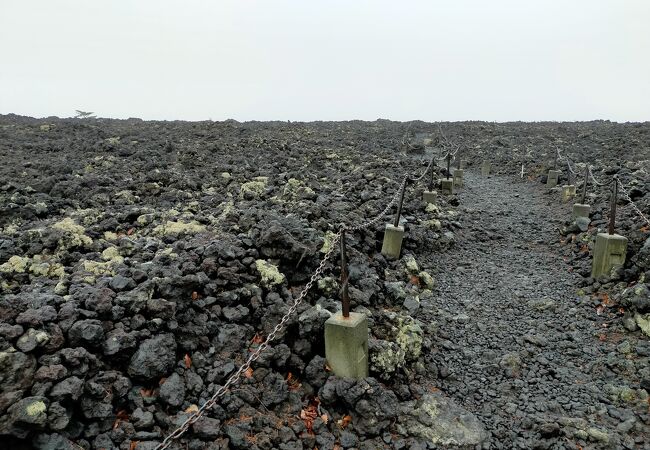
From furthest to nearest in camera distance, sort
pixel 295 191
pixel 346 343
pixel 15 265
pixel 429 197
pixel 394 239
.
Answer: pixel 429 197 → pixel 295 191 → pixel 394 239 → pixel 15 265 → pixel 346 343

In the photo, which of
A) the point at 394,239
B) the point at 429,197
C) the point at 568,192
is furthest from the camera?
the point at 568,192

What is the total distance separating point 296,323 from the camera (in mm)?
4820

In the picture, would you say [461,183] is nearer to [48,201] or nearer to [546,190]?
[546,190]

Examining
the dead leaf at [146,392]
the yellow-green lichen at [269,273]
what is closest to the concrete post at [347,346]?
the yellow-green lichen at [269,273]

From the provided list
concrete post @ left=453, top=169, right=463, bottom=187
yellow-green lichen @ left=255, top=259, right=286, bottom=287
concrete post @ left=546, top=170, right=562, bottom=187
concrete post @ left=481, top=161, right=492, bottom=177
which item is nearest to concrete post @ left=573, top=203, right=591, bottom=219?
concrete post @ left=546, top=170, right=562, bottom=187

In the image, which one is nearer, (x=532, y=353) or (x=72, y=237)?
(x=532, y=353)

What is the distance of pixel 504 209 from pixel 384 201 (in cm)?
410

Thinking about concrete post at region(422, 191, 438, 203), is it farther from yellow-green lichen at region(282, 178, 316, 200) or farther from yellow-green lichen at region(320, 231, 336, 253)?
yellow-green lichen at region(320, 231, 336, 253)

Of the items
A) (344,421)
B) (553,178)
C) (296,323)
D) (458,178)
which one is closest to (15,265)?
(296,323)

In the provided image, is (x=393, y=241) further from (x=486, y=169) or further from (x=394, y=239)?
(x=486, y=169)

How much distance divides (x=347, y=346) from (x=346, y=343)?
3 cm

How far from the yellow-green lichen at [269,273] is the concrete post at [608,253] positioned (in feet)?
16.1

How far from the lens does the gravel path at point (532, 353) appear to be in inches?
168

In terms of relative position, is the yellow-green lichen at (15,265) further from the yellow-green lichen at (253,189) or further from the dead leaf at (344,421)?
the yellow-green lichen at (253,189)
